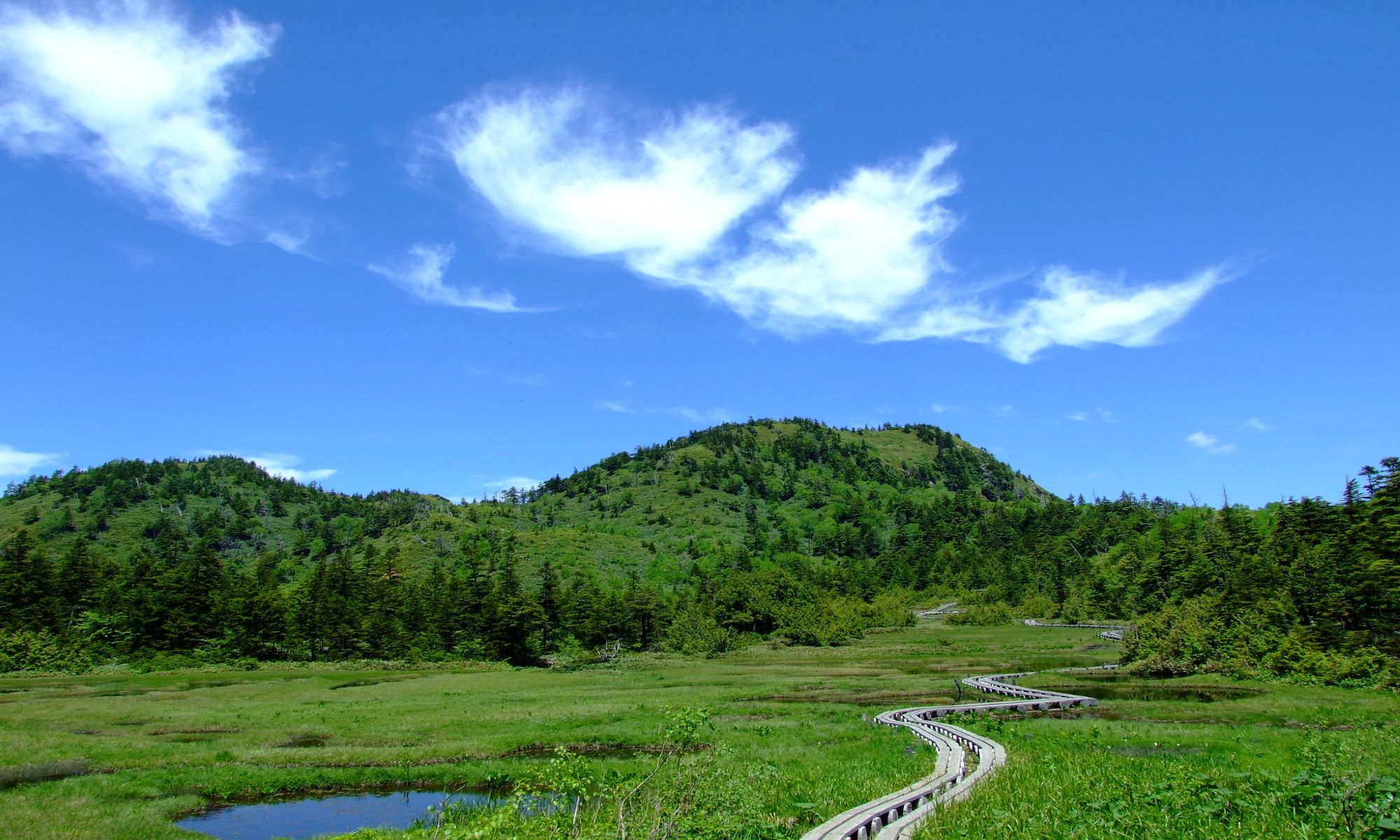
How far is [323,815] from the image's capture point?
25656 mm

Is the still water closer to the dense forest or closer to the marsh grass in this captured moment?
the marsh grass

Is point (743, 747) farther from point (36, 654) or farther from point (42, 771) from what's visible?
point (36, 654)

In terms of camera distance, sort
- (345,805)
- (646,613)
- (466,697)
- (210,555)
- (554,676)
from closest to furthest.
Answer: (345,805)
(466,697)
(554,676)
(210,555)
(646,613)

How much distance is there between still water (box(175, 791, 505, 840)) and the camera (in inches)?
929

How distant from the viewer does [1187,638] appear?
65125 millimetres

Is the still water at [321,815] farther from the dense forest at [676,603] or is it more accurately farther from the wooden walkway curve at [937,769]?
the dense forest at [676,603]

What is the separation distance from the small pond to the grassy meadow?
116 cm

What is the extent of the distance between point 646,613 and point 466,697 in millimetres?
65643

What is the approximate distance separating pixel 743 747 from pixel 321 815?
17.1 metres

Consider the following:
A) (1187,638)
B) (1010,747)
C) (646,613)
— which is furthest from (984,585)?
(1010,747)

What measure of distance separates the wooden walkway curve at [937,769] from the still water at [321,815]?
1133 centimetres

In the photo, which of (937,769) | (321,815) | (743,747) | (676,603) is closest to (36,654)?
(321,815)

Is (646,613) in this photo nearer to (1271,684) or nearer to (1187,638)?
(1187,638)

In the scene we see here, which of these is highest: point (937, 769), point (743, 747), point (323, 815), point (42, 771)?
point (937, 769)
